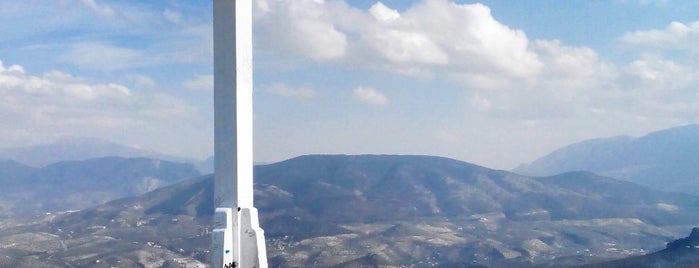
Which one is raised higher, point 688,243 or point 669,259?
point 688,243

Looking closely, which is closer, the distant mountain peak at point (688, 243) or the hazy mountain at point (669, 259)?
the hazy mountain at point (669, 259)

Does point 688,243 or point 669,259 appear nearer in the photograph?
point 669,259

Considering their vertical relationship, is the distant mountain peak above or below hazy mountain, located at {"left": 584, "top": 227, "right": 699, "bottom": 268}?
above

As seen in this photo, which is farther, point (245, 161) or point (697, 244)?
point (697, 244)

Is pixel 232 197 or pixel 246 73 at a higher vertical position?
pixel 246 73

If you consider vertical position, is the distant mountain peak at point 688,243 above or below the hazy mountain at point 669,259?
above

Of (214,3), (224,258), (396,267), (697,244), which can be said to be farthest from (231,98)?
(396,267)

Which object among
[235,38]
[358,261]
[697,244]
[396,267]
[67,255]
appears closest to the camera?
[235,38]

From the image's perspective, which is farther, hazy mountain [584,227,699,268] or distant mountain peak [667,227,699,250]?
distant mountain peak [667,227,699,250]

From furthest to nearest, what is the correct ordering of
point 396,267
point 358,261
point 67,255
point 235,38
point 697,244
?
point 67,255 → point 396,267 → point 358,261 → point 697,244 → point 235,38

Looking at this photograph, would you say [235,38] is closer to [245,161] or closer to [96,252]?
[245,161]

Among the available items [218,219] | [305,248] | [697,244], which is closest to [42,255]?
[305,248]
